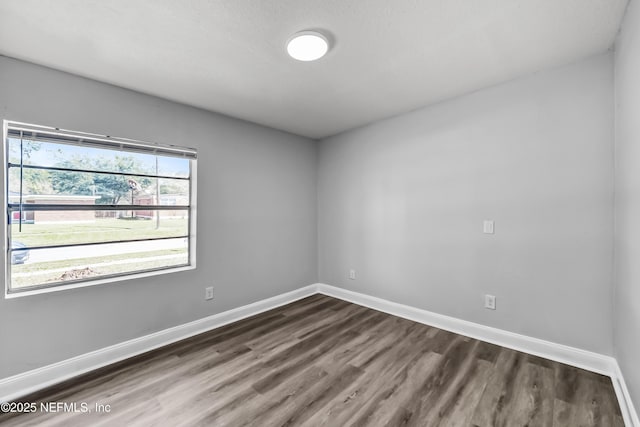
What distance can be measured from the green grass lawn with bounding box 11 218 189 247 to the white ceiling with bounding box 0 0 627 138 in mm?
1216

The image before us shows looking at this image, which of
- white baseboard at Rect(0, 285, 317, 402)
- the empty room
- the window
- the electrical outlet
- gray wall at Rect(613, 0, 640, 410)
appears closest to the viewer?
gray wall at Rect(613, 0, 640, 410)

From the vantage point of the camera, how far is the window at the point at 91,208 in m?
1.95

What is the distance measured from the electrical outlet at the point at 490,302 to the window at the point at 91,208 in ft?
9.81

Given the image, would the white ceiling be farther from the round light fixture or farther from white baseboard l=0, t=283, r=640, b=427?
white baseboard l=0, t=283, r=640, b=427

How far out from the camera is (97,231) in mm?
2271

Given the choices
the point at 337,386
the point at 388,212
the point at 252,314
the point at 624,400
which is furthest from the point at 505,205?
the point at 252,314

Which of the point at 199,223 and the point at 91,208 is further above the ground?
the point at 91,208

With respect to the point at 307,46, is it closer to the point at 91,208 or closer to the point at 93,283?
Answer: the point at 91,208

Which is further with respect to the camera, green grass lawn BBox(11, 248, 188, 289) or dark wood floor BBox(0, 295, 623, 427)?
green grass lawn BBox(11, 248, 188, 289)

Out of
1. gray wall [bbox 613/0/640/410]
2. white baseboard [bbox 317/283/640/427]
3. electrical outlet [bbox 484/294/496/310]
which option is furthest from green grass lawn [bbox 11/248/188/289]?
gray wall [bbox 613/0/640/410]

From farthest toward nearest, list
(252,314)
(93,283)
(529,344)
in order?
(252,314) < (529,344) < (93,283)

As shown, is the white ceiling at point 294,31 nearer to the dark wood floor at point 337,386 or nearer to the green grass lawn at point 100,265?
the green grass lawn at point 100,265

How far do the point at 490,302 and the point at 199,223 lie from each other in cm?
302

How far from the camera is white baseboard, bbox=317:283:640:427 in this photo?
173 centimetres
